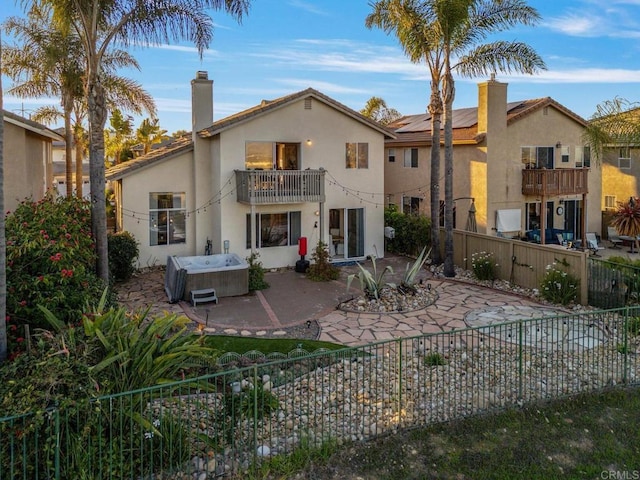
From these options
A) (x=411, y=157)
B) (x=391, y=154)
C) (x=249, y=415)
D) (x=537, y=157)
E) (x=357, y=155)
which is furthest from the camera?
(x=391, y=154)

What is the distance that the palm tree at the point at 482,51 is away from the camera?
18156mm

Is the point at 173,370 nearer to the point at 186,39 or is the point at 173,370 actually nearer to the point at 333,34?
the point at 186,39

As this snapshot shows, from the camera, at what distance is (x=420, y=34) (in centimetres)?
1845

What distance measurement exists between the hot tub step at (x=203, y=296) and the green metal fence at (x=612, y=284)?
35.2 ft

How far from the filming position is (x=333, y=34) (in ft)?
75.8

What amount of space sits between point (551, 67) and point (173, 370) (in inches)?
703

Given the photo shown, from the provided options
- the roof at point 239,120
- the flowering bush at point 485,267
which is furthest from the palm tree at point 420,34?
the roof at point 239,120

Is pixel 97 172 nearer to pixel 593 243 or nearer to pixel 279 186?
pixel 279 186

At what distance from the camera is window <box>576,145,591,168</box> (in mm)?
26203

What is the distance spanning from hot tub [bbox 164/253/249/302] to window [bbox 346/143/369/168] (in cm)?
711

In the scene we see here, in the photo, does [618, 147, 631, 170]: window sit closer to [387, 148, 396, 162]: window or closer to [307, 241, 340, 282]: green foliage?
[387, 148, 396, 162]: window

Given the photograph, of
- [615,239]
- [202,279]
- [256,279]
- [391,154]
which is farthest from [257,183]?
[615,239]

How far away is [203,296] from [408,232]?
10.3 meters

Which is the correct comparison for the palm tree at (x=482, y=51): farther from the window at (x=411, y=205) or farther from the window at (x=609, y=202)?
the window at (x=609, y=202)
